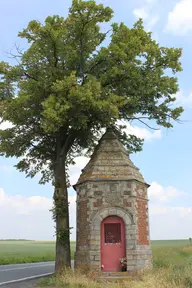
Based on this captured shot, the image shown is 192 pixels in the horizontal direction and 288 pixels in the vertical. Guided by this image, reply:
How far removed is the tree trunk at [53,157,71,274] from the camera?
64.4 ft

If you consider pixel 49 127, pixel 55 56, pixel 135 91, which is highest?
pixel 55 56

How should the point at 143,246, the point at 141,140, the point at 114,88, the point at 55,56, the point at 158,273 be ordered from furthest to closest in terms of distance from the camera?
the point at 141,140 → the point at 114,88 → the point at 55,56 → the point at 143,246 → the point at 158,273

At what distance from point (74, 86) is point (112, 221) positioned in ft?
24.6

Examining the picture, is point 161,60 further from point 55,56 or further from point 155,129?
point 55,56

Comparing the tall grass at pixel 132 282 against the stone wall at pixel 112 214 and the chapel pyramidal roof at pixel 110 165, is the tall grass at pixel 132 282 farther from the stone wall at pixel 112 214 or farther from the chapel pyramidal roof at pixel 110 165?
the chapel pyramidal roof at pixel 110 165

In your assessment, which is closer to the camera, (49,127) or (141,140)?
(49,127)

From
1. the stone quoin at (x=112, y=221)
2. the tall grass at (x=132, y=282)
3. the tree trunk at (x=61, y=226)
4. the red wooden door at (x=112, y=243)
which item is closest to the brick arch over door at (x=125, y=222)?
the stone quoin at (x=112, y=221)

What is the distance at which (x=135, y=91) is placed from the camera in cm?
2088

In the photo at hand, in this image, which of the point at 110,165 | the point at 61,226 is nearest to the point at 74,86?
the point at 110,165

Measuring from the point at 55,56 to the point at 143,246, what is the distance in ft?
38.2

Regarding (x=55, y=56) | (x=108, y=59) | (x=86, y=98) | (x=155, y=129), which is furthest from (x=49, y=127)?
(x=155, y=129)

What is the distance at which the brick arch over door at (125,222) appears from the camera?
17.7 metres

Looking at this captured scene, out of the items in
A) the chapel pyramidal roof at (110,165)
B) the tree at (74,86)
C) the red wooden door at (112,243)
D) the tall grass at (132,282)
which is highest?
the tree at (74,86)

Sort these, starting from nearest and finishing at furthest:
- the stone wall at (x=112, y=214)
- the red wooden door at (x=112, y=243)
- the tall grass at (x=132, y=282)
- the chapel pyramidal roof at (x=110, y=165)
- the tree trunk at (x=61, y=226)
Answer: the tall grass at (x=132, y=282) → the stone wall at (x=112, y=214) → the red wooden door at (x=112, y=243) → the chapel pyramidal roof at (x=110, y=165) → the tree trunk at (x=61, y=226)
